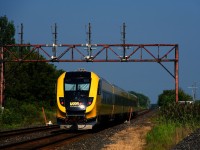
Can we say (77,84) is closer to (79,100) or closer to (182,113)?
(79,100)

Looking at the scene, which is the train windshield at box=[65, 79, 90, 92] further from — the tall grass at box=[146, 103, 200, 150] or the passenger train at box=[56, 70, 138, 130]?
the tall grass at box=[146, 103, 200, 150]

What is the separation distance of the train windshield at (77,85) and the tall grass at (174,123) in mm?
3857

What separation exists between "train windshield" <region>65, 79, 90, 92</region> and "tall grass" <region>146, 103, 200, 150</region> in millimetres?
3857

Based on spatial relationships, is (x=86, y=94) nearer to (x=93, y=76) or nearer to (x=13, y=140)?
(x=93, y=76)

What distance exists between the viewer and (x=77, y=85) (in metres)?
26.0

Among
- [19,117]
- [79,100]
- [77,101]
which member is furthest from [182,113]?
[19,117]

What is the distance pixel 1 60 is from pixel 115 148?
26372mm

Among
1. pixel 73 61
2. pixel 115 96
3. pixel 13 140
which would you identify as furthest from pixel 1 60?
pixel 13 140

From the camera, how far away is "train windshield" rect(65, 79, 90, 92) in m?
25.8

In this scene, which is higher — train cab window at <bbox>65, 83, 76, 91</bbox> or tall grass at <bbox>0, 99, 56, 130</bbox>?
train cab window at <bbox>65, 83, 76, 91</bbox>

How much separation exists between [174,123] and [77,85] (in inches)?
195

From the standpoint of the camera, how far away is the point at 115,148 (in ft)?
57.9

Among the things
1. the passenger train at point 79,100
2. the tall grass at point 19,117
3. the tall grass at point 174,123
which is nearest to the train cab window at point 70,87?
the passenger train at point 79,100

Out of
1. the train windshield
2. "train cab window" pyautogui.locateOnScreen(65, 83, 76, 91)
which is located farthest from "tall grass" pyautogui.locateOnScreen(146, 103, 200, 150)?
"train cab window" pyautogui.locateOnScreen(65, 83, 76, 91)
